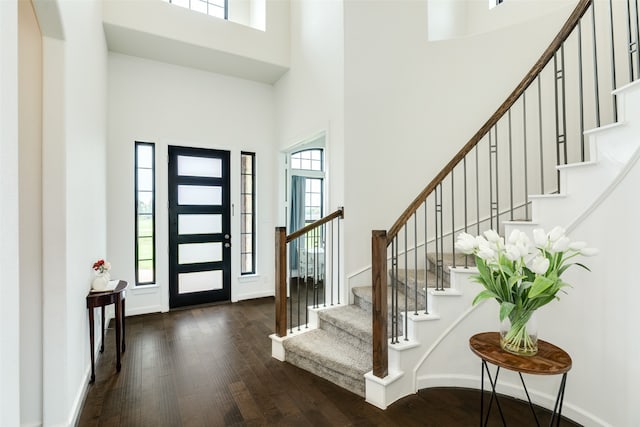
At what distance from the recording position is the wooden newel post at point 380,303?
227cm

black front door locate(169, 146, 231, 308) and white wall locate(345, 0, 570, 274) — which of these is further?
black front door locate(169, 146, 231, 308)

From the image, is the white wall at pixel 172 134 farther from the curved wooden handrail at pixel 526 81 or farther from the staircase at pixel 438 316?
the curved wooden handrail at pixel 526 81

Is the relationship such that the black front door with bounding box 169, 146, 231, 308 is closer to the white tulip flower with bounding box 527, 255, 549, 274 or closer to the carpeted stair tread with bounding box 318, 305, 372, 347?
the carpeted stair tread with bounding box 318, 305, 372, 347

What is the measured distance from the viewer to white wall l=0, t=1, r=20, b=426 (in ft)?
2.98

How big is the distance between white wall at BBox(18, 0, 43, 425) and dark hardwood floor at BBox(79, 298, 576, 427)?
17.7 inches

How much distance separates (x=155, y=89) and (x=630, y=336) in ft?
17.1

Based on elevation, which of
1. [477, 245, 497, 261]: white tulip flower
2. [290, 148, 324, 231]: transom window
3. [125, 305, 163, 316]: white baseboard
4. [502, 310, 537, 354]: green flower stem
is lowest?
[125, 305, 163, 316]: white baseboard

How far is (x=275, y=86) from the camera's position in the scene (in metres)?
5.16

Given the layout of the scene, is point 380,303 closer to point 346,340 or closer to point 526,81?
point 346,340

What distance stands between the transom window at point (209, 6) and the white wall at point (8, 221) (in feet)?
14.4

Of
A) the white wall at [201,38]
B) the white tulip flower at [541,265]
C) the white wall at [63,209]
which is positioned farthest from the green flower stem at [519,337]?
the white wall at [201,38]

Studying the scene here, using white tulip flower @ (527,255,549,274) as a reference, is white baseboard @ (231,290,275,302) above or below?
below

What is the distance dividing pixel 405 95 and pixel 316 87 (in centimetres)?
108

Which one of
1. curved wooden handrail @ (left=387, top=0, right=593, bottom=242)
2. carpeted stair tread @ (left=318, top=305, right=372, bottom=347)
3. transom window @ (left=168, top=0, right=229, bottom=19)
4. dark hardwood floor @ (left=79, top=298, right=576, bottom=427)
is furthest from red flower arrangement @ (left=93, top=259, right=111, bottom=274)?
transom window @ (left=168, top=0, right=229, bottom=19)
